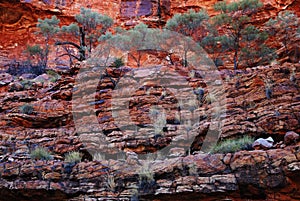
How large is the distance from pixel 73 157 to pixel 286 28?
1166 centimetres

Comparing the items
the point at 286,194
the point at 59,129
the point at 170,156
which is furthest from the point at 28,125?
the point at 286,194

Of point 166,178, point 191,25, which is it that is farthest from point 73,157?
point 191,25

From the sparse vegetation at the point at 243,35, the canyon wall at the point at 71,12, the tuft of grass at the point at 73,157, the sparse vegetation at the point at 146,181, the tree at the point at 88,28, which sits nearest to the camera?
the sparse vegetation at the point at 146,181

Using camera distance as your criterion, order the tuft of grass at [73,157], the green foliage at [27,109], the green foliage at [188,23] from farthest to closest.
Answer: the green foliage at [188,23], the green foliage at [27,109], the tuft of grass at [73,157]

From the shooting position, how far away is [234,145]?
827 cm

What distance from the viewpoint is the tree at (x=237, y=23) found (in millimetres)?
17047

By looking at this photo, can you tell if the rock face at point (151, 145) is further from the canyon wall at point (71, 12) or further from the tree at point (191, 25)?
the canyon wall at point (71, 12)

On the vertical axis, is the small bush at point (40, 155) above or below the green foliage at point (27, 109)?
below

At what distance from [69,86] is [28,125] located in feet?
6.43

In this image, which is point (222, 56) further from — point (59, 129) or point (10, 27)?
point (10, 27)

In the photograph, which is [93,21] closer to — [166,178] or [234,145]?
[234,145]

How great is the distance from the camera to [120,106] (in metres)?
10.9

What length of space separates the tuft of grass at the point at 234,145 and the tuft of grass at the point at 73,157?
320cm

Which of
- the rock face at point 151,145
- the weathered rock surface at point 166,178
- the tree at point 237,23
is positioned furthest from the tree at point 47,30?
the weathered rock surface at point 166,178
